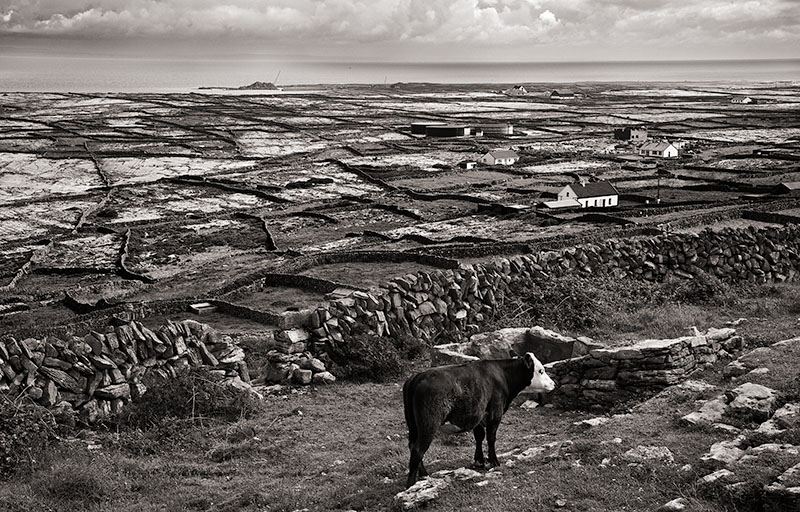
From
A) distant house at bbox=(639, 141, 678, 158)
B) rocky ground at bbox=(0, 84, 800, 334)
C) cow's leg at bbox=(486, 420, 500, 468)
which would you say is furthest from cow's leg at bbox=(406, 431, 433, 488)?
distant house at bbox=(639, 141, 678, 158)

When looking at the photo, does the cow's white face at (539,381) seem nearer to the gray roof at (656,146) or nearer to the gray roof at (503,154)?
the gray roof at (503,154)

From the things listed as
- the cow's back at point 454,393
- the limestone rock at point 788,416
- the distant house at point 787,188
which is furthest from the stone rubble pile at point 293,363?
the distant house at point 787,188

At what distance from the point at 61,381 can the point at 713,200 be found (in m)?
49.3

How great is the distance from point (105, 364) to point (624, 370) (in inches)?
337

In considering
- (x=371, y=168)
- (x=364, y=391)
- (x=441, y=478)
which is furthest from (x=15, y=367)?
(x=371, y=168)

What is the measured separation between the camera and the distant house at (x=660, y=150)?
88.8 m

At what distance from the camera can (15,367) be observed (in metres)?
13.3

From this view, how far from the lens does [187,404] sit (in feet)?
45.3

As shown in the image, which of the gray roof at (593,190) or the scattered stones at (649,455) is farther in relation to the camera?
the gray roof at (593,190)

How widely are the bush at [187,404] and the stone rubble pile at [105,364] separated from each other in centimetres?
34

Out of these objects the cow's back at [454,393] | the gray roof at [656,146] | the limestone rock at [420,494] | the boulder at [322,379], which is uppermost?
the cow's back at [454,393]

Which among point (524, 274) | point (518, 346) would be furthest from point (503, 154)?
point (518, 346)

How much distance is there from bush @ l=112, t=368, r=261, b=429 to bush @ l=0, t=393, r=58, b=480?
1354 millimetres

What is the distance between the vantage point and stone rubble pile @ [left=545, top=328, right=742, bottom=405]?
13625mm
